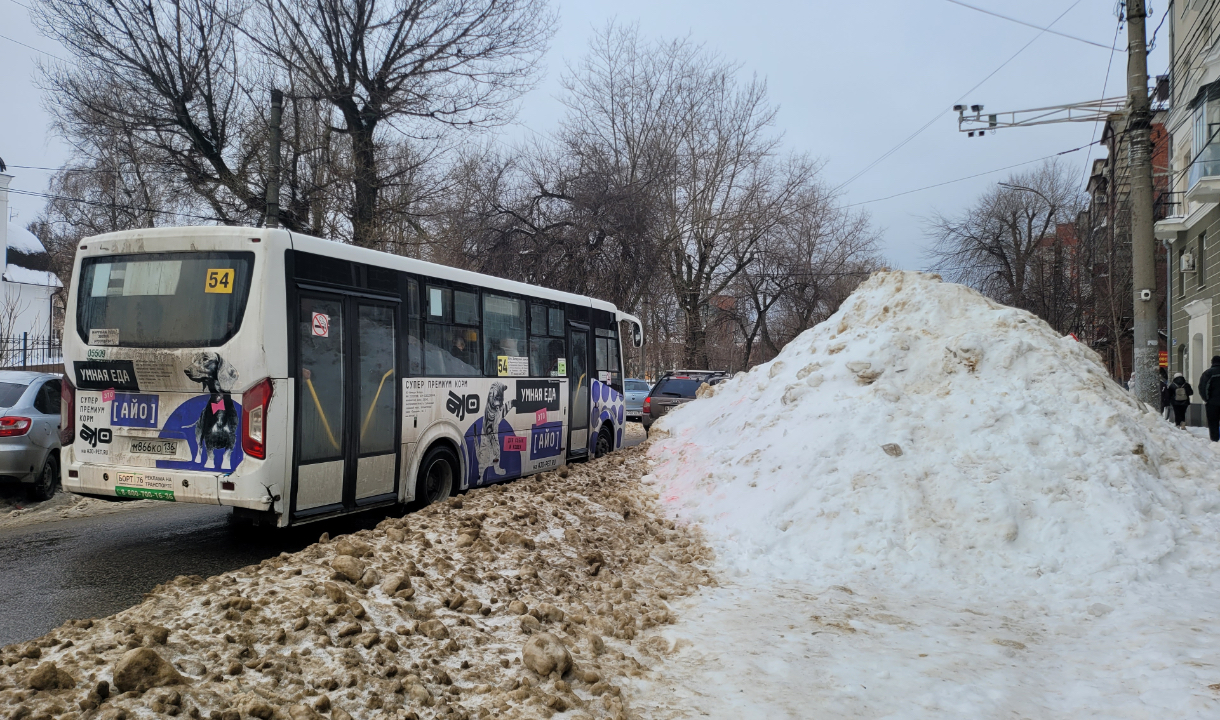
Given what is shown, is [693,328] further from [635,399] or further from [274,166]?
[274,166]

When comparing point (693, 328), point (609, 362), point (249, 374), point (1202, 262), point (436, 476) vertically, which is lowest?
point (436, 476)

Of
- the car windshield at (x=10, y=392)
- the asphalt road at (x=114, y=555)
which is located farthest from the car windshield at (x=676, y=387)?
the car windshield at (x=10, y=392)

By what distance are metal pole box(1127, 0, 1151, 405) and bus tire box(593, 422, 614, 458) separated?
812 cm

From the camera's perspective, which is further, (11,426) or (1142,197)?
(1142,197)

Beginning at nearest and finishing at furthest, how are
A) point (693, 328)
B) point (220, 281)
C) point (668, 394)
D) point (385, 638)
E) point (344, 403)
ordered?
point (385, 638) → point (220, 281) → point (344, 403) → point (668, 394) → point (693, 328)

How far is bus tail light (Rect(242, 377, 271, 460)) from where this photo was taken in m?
6.67

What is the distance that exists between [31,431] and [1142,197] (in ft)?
50.4

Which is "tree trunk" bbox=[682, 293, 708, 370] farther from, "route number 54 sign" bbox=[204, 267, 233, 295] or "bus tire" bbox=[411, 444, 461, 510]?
"route number 54 sign" bbox=[204, 267, 233, 295]

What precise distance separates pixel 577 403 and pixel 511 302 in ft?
8.08

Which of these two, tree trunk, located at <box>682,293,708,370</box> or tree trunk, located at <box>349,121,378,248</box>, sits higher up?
tree trunk, located at <box>349,121,378,248</box>

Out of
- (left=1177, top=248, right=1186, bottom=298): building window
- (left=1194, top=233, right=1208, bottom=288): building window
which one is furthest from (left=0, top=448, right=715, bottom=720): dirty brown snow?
(left=1177, top=248, right=1186, bottom=298): building window

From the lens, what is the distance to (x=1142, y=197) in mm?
12117

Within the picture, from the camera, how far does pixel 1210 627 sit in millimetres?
5047

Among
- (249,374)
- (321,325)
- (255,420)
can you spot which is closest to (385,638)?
(255,420)
